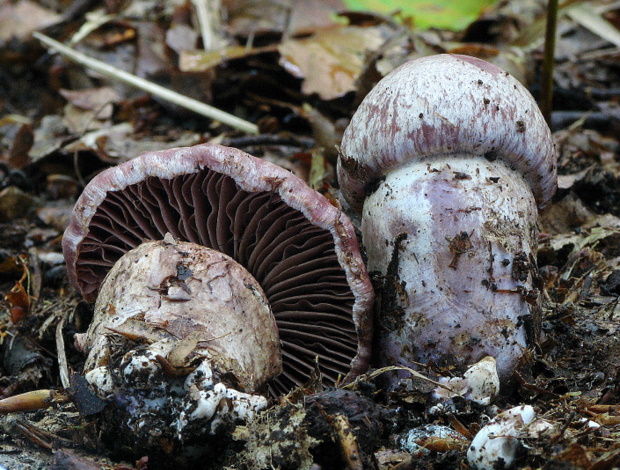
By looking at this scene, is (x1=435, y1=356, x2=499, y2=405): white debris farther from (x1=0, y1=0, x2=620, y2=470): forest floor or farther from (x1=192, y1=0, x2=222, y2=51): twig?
(x1=192, y1=0, x2=222, y2=51): twig

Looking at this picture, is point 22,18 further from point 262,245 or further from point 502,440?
point 502,440

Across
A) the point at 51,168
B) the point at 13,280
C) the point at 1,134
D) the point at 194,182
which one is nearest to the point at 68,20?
the point at 1,134

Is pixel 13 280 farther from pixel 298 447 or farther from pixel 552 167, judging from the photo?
pixel 552 167

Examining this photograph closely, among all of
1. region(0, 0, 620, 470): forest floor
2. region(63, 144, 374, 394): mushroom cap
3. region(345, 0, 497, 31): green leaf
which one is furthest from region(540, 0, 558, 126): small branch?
region(63, 144, 374, 394): mushroom cap

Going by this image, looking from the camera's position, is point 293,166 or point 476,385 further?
point 293,166

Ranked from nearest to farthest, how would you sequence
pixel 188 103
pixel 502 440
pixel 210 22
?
pixel 502 440 → pixel 188 103 → pixel 210 22

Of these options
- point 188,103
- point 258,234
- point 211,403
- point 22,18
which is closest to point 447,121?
point 258,234
